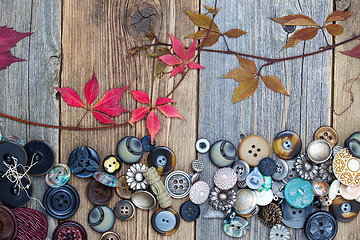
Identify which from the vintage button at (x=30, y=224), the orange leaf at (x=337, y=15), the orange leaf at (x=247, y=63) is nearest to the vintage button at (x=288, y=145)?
the orange leaf at (x=247, y=63)

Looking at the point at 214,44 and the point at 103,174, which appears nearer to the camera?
the point at 103,174

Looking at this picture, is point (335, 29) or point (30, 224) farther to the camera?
point (335, 29)

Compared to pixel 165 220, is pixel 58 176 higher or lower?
higher

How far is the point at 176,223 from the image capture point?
1585mm

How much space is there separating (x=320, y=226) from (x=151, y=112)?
941 mm

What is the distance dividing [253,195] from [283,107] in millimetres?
437

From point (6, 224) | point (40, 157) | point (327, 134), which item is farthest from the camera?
point (327, 134)

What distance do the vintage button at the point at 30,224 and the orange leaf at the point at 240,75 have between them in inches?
40.9

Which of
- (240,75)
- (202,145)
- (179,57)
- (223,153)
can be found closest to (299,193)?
(223,153)

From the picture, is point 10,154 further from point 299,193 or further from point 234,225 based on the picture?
point 299,193

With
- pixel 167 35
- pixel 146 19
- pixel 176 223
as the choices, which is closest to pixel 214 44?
pixel 167 35

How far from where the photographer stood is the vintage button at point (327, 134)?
1630 millimetres

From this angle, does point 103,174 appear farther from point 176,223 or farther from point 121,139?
point 176,223

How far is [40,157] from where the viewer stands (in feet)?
5.04
